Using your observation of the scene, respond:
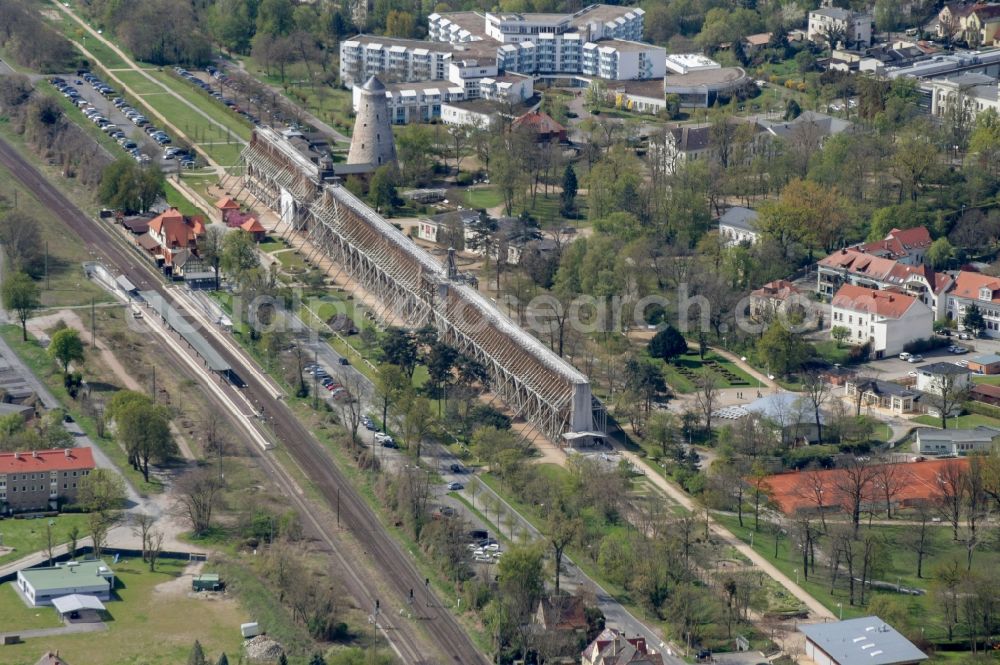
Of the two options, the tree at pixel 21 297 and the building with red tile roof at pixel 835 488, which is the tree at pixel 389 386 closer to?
the building with red tile roof at pixel 835 488

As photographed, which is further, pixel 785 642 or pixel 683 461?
pixel 683 461

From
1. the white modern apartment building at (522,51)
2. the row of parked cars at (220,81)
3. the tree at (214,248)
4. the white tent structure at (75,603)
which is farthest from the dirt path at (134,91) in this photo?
the white tent structure at (75,603)

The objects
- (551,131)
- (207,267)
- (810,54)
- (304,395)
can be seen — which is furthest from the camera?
(810,54)

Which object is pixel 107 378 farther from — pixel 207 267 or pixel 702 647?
pixel 702 647

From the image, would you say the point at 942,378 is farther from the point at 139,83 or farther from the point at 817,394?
the point at 139,83

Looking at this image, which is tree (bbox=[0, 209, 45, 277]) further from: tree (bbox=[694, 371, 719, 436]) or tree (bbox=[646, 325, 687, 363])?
tree (bbox=[694, 371, 719, 436])

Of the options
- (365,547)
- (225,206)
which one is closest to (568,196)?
(225,206)

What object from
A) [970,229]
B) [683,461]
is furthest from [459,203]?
[683,461]

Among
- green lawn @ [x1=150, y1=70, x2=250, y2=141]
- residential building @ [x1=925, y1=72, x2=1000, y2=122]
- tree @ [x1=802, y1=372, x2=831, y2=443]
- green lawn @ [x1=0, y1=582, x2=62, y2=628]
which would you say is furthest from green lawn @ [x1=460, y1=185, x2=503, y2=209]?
green lawn @ [x1=0, y1=582, x2=62, y2=628]
